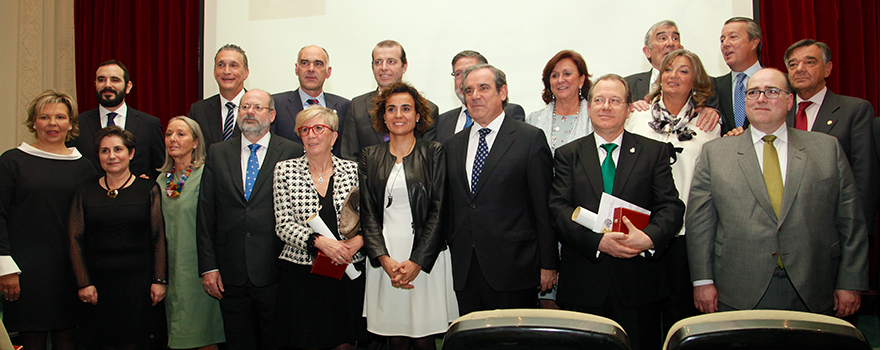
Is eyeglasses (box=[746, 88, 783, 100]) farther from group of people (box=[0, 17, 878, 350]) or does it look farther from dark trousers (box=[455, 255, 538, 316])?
dark trousers (box=[455, 255, 538, 316])

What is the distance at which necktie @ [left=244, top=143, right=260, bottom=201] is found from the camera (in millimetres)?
3049

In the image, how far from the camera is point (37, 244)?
3.21 meters

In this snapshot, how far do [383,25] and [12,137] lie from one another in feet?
13.1

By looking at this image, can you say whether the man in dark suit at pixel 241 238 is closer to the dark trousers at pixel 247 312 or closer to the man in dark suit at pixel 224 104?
the dark trousers at pixel 247 312

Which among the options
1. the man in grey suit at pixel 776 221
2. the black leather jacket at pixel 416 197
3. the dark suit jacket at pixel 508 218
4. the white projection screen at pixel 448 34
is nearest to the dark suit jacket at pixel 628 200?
the dark suit jacket at pixel 508 218

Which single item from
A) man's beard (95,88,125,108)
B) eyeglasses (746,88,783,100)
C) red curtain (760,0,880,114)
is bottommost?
eyeglasses (746,88,783,100)

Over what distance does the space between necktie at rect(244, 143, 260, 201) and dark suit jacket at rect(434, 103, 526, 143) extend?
1.11 m

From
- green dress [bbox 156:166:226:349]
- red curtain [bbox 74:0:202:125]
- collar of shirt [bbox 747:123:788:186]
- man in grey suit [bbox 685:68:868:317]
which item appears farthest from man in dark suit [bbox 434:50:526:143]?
red curtain [bbox 74:0:202:125]

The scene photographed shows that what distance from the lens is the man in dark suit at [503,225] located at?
8.56 ft

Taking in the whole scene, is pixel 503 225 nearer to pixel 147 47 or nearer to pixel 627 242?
pixel 627 242

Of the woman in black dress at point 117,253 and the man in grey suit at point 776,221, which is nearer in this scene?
the man in grey suit at point 776,221

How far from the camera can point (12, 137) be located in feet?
17.8

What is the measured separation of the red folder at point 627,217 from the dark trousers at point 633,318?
0.92 feet

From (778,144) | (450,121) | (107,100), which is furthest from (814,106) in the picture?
(107,100)
